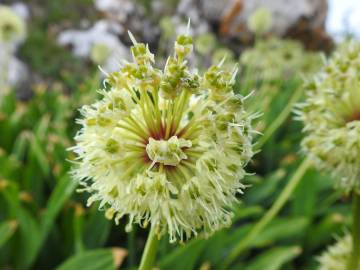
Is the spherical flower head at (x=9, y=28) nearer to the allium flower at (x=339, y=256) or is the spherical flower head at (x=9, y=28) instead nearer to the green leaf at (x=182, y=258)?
the green leaf at (x=182, y=258)

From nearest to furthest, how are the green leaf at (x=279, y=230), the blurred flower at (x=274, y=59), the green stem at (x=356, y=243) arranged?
the green stem at (x=356, y=243) → the green leaf at (x=279, y=230) → the blurred flower at (x=274, y=59)

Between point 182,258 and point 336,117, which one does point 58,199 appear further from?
point 336,117

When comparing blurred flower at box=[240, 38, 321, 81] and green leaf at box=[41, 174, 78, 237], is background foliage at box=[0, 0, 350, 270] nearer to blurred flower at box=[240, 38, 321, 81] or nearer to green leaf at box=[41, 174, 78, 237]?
green leaf at box=[41, 174, 78, 237]

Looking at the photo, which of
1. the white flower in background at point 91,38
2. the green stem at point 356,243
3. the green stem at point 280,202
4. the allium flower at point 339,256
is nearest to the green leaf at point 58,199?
the green stem at point 280,202

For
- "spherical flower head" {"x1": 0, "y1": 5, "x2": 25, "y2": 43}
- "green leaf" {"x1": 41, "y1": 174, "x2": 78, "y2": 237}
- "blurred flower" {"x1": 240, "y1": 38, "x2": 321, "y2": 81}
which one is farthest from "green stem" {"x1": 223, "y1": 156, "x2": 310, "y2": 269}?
"spherical flower head" {"x1": 0, "y1": 5, "x2": 25, "y2": 43}

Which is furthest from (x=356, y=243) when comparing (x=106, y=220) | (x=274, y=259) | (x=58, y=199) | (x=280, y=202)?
(x=58, y=199)

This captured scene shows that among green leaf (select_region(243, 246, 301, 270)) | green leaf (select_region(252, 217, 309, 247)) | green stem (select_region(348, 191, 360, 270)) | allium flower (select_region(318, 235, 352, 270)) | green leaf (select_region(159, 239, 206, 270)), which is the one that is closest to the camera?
green stem (select_region(348, 191, 360, 270))

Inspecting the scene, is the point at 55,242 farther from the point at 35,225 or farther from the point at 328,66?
the point at 328,66
